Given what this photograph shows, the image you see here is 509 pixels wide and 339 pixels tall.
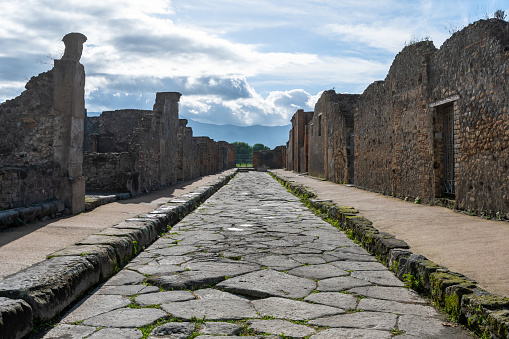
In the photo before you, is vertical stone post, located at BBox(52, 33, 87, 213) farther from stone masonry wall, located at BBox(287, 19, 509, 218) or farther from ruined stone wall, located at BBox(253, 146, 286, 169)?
ruined stone wall, located at BBox(253, 146, 286, 169)

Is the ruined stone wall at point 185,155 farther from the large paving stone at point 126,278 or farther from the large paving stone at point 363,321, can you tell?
the large paving stone at point 363,321

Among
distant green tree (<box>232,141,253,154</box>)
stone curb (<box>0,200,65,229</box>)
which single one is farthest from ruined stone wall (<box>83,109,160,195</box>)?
distant green tree (<box>232,141,253,154</box>)

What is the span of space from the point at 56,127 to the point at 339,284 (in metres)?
5.76

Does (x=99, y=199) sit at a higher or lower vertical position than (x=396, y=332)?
higher

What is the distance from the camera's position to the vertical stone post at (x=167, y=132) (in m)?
14.3

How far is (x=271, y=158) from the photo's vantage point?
155 ft

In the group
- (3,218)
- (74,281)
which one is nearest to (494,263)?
(74,281)

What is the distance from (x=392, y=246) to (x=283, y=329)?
198cm

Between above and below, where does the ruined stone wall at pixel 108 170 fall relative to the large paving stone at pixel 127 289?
above

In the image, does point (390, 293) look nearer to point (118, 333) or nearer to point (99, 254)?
point (118, 333)

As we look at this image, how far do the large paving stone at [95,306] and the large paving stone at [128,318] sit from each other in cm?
8

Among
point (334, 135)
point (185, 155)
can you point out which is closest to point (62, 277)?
point (334, 135)

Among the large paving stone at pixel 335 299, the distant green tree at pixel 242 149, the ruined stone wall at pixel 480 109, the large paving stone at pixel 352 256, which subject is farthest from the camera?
the distant green tree at pixel 242 149

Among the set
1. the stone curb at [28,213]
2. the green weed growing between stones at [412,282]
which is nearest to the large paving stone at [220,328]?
the green weed growing between stones at [412,282]
